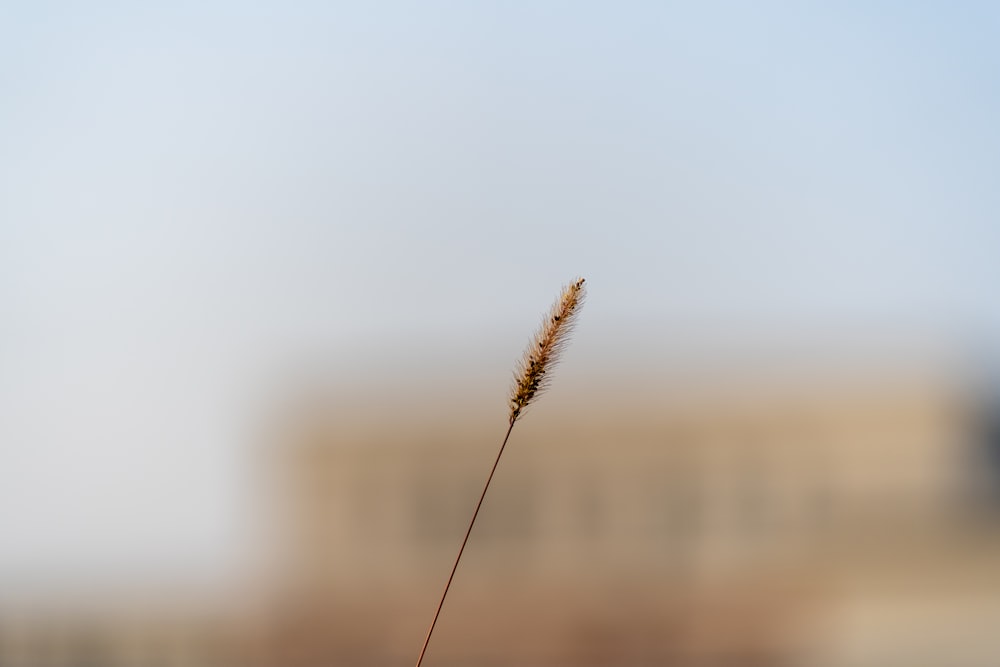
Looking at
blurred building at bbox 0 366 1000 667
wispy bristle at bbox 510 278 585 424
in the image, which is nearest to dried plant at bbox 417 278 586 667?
wispy bristle at bbox 510 278 585 424

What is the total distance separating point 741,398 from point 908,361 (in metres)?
5.28

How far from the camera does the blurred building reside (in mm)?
26312

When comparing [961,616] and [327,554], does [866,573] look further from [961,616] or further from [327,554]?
[327,554]

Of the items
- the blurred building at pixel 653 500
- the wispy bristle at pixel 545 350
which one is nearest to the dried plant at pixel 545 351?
the wispy bristle at pixel 545 350

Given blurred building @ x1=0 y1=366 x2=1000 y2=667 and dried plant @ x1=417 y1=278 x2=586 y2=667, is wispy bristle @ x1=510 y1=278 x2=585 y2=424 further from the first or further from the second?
blurred building @ x1=0 y1=366 x2=1000 y2=667

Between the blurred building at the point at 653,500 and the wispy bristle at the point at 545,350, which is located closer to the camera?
the wispy bristle at the point at 545,350

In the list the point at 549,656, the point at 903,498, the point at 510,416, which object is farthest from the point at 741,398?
the point at 510,416

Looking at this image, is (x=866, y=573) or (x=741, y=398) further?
(x=741, y=398)

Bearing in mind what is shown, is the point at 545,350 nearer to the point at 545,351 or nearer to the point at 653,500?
the point at 545,351

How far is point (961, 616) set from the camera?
2395 cm

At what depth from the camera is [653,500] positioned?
117ft

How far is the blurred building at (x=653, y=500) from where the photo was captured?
86.3 ft

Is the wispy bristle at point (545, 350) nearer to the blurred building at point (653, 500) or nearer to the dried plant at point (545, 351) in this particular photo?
the dried plant at point (545, 351)

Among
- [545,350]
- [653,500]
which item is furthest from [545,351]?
[653,500]
